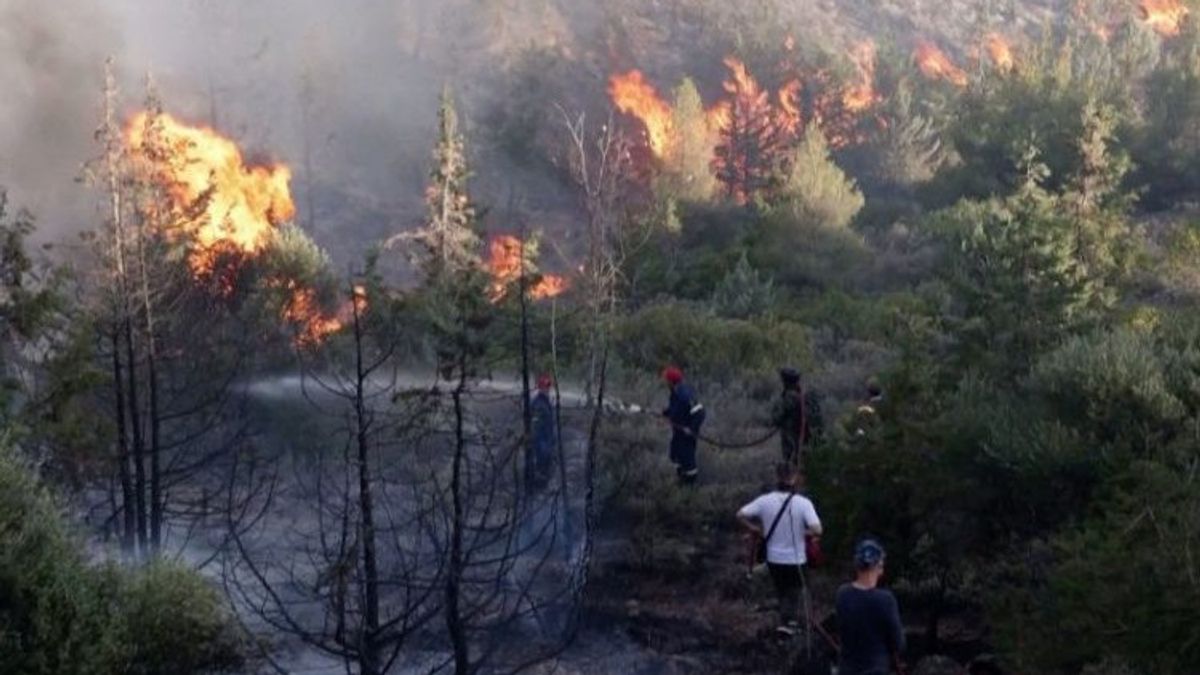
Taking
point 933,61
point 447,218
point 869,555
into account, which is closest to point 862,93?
point 933,61

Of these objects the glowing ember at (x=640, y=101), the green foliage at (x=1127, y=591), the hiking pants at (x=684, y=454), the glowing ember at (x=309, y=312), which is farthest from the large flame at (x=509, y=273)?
the green foliage at (x=1127, y=591)

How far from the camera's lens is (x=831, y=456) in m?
12.1

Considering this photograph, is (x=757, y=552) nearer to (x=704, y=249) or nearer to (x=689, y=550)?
(x=689, y=550)

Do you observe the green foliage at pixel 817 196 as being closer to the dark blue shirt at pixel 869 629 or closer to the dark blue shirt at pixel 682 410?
the dark blue shirt at pixel 682 410

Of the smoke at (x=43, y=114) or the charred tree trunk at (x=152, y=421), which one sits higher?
the smoke at (x=43, y=114)

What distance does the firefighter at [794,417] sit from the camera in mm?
13414

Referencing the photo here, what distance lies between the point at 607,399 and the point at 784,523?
1119 cm

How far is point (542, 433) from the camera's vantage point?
1518 cm

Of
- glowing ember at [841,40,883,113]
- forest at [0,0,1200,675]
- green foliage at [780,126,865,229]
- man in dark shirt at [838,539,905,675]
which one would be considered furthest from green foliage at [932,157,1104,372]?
glowing ember at [841,40,883,113]

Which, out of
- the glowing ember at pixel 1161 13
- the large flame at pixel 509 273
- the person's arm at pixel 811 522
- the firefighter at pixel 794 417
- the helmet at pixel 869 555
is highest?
the glowing ember at pixel 1161 13

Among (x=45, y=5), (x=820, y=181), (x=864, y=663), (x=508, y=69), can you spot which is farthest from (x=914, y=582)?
(x=508, y=69)

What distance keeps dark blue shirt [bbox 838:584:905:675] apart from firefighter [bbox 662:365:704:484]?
731 centimetres

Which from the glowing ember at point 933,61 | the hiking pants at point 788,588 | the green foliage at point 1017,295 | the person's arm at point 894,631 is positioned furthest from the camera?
the glowing ember at point 933,61

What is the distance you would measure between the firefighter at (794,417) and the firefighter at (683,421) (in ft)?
4.03
